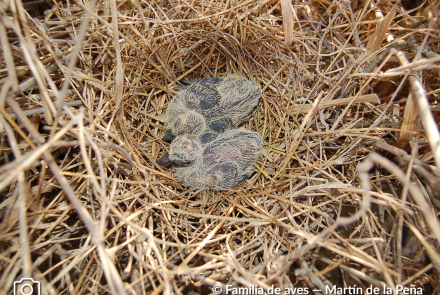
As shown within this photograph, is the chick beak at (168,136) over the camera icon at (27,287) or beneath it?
over

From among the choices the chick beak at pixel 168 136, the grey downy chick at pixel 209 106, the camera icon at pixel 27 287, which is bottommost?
the camera icon at pixel 27 287

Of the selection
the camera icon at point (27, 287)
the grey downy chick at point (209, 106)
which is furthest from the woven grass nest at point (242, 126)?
the grey downy chick at point (209, 106)

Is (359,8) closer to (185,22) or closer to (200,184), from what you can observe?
(185,22)

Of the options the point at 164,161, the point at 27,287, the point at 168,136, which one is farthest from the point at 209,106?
the point at 27,287

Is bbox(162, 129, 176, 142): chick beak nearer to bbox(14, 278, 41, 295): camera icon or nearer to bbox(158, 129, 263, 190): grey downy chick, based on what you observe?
bbox(158, 129, 263, 190): grey downy chick

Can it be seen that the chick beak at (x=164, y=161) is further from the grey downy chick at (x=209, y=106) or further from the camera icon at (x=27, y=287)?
the camera icon at (x=27, y=287)


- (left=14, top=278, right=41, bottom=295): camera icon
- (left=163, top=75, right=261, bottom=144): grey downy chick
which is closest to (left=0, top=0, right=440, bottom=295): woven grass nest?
(left=14, top=278, right=41, bottom=295): camera icon

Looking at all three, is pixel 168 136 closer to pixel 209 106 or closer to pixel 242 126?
pixel 209 106

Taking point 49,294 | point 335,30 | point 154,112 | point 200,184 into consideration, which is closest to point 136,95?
point 154,112
